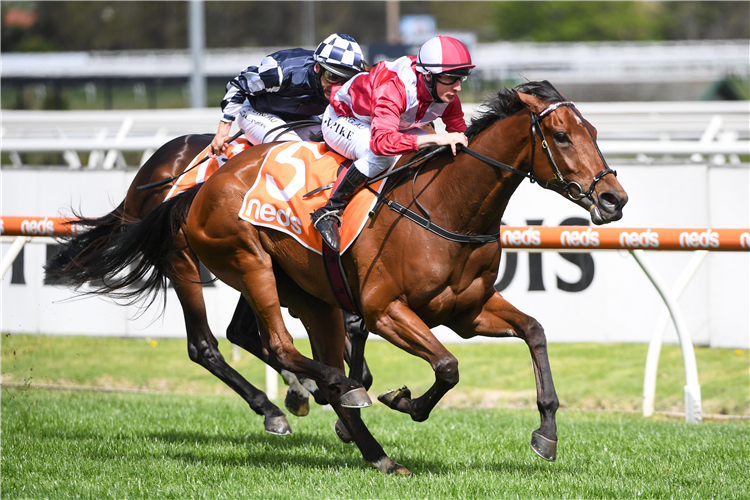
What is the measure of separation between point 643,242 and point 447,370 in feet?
5.67

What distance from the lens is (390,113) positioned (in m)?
3.91

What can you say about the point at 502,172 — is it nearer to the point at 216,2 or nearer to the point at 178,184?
the point at 178,184

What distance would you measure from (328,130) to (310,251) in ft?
1.99

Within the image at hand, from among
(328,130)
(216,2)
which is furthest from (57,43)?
(328,130)

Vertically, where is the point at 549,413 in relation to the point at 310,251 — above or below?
below

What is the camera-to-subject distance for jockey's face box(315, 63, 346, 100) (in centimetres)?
483

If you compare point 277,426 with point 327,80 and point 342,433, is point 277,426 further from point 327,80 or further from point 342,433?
point 327,80

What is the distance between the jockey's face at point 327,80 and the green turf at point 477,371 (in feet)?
9.73

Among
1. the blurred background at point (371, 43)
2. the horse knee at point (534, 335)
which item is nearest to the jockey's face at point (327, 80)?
the horse knee at point (534, 335)

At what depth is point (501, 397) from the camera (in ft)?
23.1

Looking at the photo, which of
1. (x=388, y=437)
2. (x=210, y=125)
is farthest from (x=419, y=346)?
(x=210, y=125)

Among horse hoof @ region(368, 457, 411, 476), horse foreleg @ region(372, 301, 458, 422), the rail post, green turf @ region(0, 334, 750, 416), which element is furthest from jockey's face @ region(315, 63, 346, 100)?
green turf @ region(0, 334, 750, 416)

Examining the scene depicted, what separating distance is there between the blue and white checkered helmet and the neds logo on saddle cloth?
1.62 ft

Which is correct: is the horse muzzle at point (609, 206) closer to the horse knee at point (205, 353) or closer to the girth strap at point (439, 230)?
the girth strap at point (439, 230)
